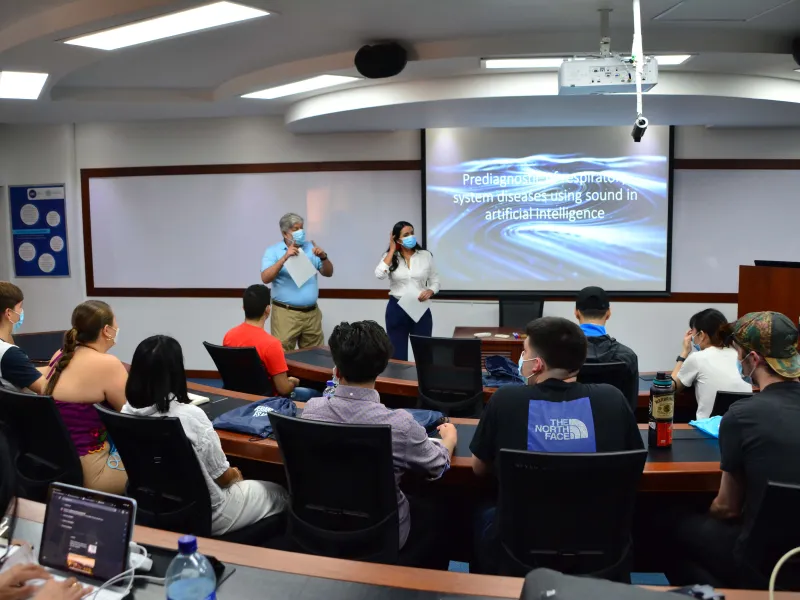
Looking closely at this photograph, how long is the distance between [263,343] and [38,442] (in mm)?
1336

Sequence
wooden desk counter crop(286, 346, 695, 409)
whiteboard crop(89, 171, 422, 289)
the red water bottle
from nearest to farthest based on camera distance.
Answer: the red water bottle → wooden desk counter crop(286, 346, 695, 409) → whiteboard crop(89, 171, 422, 289)

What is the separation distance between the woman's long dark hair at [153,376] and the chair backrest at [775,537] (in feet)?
5.90

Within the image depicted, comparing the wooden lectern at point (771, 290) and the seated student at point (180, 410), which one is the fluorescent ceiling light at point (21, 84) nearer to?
the seated student at point (180, 410)

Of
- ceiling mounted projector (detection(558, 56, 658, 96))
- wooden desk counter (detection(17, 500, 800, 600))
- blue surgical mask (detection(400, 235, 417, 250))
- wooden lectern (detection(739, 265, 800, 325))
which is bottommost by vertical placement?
wooden desk counter (detection(17, 500, 800, 600))

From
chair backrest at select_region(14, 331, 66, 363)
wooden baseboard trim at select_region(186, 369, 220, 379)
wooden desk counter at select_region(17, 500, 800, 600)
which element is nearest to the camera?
wooden desk counter at select_region(17, 500, 800, 600)

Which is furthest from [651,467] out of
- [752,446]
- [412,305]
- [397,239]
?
[397,239]

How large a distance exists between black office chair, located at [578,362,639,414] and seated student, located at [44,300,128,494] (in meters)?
1.98

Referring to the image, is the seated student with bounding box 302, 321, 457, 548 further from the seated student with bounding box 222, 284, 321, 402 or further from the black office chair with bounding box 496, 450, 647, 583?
the seated student with bounding box 222, 284, 321, 402

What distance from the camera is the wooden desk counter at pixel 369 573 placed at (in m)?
1.47

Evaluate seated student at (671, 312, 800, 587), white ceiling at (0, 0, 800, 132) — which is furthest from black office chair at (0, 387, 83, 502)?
seated student at (671, 312, 800, 587)

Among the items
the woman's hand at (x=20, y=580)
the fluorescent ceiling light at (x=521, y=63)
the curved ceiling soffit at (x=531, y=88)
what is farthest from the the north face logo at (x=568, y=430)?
the curved ceiling soffit at (x=531, y=88)

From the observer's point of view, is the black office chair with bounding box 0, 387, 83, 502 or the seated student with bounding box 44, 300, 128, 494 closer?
the black office chair with bounding box 0, 387, 83, 502

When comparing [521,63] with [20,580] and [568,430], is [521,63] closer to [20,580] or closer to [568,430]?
[568,430]

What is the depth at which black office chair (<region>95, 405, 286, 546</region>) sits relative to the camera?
6.95ft
